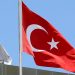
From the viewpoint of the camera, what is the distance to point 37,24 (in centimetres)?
1788

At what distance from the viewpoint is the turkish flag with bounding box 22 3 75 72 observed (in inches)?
689

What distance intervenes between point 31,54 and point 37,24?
3.86 ft

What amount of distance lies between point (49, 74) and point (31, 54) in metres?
2.60

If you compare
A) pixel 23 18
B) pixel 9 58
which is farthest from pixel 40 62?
pixel 9 58

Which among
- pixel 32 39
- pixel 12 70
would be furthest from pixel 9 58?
pixel 32 39

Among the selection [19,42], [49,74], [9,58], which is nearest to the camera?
[19,42]

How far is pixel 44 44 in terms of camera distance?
17.8 metres

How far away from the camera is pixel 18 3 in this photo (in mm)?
17453

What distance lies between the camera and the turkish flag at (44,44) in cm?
1750

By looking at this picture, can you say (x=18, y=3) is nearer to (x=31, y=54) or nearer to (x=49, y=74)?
(x=31, y=54)

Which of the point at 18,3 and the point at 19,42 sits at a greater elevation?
the point at 18,3

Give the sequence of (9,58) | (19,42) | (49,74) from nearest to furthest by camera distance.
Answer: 1. (19,42)
2. (49,74)
3. (9,58)

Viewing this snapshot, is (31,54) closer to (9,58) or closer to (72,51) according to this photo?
(72,51)

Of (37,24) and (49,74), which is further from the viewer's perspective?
(49,74)
